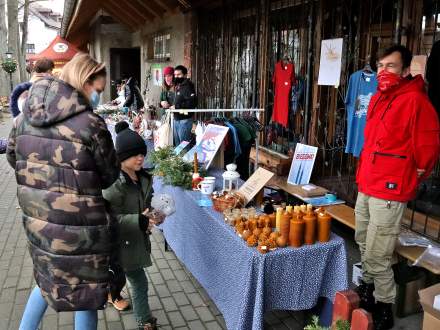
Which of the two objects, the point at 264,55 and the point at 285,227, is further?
the point at 264,55

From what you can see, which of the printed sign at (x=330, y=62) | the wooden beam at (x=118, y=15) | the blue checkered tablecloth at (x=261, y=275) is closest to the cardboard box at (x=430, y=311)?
the blue checkered tablecloth at (x=261, y=275)

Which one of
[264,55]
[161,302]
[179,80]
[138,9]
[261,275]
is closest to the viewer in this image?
[261,275]

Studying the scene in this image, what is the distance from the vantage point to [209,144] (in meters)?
4.29

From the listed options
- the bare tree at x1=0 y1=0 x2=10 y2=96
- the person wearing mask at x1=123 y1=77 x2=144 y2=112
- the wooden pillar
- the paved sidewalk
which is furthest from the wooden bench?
the bare tree at x1=0 y1=0 x2=10 y2=96

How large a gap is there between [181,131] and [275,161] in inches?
50.4

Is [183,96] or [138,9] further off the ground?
[138,9]

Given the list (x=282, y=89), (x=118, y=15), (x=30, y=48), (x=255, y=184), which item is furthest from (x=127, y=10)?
(x=30, y=48)

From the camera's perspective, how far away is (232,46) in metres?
7.36

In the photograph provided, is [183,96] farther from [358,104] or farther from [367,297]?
[367,297]

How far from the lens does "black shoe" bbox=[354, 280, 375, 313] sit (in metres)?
3.10

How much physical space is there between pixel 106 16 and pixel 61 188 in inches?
→ 602

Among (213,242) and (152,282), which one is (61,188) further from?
(152,282)

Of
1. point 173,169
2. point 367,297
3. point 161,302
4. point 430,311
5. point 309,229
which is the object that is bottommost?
point 161,302

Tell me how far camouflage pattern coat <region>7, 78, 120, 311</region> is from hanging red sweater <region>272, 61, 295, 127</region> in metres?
3.84
